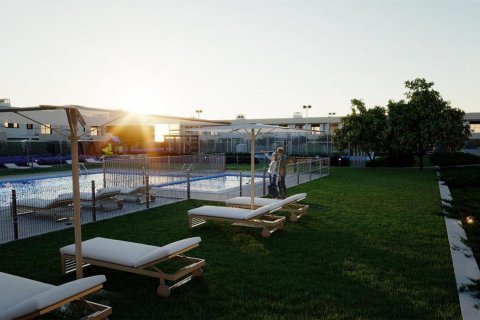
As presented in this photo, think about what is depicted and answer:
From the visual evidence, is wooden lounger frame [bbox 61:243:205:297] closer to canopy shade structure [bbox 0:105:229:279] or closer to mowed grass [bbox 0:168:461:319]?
mowed grass [bbox 0:168:461:319]

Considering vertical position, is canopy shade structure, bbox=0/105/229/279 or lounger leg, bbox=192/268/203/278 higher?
canopy shade structure, bbox=0/105/229/279

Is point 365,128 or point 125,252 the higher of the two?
point 365,128

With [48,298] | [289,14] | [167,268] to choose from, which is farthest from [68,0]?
[48,298]

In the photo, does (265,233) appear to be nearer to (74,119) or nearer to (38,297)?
(74,119)

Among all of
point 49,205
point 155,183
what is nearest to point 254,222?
point 49,205

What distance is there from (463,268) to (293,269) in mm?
2711

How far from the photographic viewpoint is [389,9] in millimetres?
15438

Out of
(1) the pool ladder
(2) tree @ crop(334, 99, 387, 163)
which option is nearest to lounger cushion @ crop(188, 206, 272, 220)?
(1) the pool ladder

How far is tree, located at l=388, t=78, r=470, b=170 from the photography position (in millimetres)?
23453

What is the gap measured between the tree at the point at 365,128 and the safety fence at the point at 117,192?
16.4 ft

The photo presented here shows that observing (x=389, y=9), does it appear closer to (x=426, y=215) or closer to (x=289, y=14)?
(x=289, y=14)

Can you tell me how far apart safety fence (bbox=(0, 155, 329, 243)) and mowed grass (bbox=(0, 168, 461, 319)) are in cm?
109

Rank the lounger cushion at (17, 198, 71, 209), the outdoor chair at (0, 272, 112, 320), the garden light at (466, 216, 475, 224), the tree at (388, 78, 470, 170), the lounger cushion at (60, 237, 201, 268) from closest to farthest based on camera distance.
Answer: the outdoor chair at (0, 272, 112, 320)
the lounger cushion at (60, 237, 201, 268)
the garden light at (466, 216, 475, 224)
the lounger cushion at (17, 198, 71, 209)
the tree at (388, 78, 470, 170)

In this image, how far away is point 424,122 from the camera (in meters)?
23.7
